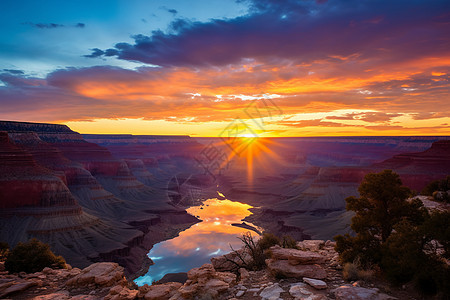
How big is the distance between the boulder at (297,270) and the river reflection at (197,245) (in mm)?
31671

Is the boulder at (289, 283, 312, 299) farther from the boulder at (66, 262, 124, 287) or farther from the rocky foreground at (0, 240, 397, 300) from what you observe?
the boulder at (66, 262, 124, 287)

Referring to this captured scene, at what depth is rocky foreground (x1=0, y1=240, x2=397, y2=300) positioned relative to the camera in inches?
428

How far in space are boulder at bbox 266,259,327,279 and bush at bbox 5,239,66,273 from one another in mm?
16208

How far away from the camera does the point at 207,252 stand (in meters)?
51.5

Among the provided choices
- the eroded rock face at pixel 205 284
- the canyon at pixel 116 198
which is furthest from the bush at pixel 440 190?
the eroded rock face at pixel 205 284

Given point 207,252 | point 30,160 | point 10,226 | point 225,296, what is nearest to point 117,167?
point 30,160

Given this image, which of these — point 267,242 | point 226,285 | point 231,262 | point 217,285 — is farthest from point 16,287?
point 267,242

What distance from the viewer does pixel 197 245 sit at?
5581 centimetres

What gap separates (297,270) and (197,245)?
46521 millimetres

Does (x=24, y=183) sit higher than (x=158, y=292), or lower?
lower

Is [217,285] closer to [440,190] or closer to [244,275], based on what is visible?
[244,275]

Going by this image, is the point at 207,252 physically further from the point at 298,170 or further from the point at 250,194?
the point at 298,170

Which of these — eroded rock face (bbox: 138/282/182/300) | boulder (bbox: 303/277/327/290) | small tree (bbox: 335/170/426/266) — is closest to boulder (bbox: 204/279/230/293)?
eroded rock face (bbox: 138/282/182/300)

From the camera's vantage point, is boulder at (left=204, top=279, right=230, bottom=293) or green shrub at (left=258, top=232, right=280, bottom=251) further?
green shrub at (left=258, top=232, right=280, bottom=251)
